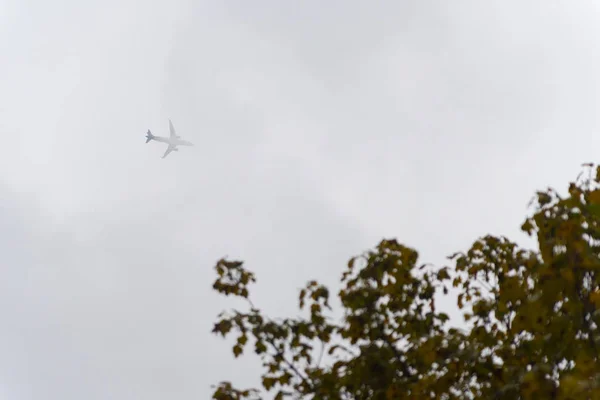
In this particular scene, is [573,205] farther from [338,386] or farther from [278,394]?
[278,394]

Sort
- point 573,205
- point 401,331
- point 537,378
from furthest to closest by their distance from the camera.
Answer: point 401,331, point 573,205, point 537,378

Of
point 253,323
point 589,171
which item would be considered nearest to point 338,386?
point 253,323

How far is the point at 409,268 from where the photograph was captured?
33.1 feet

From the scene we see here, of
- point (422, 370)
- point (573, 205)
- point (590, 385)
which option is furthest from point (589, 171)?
point (590, 385)

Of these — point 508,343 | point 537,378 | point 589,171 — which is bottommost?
point 537,378

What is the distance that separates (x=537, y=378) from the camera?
6.15 m

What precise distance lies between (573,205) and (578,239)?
2.07 ft

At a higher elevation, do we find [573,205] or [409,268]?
[409,268]

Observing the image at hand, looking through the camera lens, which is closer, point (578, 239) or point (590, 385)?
point (590, 385)

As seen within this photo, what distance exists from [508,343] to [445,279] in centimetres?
150

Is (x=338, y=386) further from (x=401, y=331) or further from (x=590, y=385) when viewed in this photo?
(x=590, y=385)

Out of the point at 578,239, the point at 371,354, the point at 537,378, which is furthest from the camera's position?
the point at 371,354

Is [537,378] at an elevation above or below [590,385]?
above

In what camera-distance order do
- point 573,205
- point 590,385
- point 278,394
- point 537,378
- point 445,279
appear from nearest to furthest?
point 590,385
point 537,378
point 573,205
point 278,394
point 445,279
